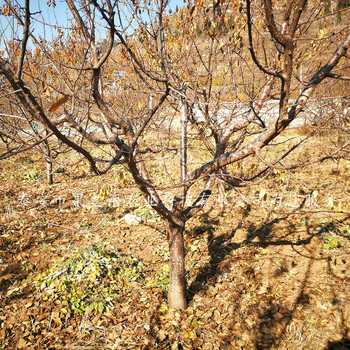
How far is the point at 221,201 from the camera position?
233 inches

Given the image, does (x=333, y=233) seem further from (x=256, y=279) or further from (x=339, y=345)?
(x=339, y=345)

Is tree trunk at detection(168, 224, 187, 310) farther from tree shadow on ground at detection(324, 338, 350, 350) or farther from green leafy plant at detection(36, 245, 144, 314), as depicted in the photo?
tree shadow on ground at detection(324, 338, 350, 350)

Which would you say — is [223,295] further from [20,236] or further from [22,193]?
[22,193]

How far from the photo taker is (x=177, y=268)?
3.11 meters

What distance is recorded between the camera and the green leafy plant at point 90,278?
3346 mm

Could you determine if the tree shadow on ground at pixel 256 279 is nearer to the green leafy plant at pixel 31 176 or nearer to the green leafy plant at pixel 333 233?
the green leafy plant at pixel 333 233

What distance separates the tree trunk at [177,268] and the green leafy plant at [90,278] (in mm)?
786

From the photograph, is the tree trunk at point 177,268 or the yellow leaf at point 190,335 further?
the tree trunk at point 177,268

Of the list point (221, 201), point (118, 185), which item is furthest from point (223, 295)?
point (118, 185)

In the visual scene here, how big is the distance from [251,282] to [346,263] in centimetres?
130

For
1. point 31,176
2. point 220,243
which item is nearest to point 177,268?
point 220,243

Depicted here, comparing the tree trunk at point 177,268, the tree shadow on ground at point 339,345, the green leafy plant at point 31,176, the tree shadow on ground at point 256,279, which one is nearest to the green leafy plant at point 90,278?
the tree trunk at point 177,268

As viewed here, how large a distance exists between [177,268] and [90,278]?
4.27 ft

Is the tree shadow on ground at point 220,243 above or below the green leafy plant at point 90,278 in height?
below
